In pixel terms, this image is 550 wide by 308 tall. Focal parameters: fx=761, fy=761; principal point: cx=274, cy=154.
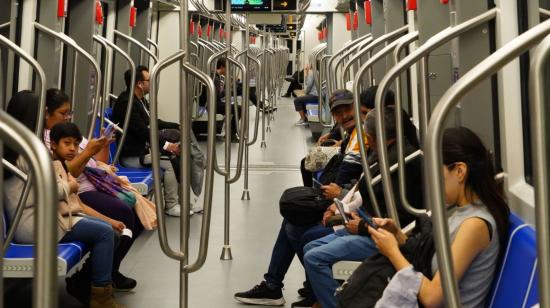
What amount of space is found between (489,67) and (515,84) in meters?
1.62

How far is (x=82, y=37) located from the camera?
584cm

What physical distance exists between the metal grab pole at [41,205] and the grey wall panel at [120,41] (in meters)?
7.04

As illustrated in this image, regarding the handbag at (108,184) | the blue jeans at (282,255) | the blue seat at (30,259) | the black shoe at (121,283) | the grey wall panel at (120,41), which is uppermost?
the grey wall panel at (120,41)

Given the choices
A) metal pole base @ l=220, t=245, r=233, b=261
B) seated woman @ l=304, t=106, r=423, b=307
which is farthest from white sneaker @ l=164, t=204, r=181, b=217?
seated woman @ l=304, t=106, r=423, b=307

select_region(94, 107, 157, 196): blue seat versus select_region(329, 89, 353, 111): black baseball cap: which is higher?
select_region(329, 89, 353, 111): black baseball cap

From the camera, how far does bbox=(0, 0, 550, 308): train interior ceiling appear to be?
1245 mm

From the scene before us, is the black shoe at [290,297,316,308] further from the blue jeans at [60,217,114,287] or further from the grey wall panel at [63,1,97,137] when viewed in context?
the grey wall panel at [63,1,97,137]

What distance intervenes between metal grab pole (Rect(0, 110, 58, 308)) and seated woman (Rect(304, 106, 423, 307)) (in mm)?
2529

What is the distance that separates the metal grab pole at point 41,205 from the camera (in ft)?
3.18

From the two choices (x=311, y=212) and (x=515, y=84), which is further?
(x=311, y=212)

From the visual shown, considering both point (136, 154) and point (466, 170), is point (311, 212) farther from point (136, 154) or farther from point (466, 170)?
point (136, 154)

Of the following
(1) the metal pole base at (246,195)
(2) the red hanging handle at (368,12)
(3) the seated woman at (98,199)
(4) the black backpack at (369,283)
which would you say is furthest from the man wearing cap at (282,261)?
(1) the metal pole base at (246,195)

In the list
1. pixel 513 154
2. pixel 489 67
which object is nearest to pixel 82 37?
pixel 513 154

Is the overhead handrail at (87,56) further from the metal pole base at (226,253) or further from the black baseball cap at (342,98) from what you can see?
the black baseball cap at (342,98)
